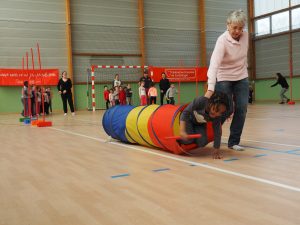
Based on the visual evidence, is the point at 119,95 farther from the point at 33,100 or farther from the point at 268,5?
the point at 268,5

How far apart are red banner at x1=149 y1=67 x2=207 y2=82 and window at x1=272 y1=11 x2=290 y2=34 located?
356 cm

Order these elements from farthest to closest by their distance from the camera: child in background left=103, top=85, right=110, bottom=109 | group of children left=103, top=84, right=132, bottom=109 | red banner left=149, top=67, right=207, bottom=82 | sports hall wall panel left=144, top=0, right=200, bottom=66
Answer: sports hall wall panel left=144, top=0, right=200, bottom=66 → red banner left=149, top=67, right=207, bottom=82 → child in background left=103, top=85, right=110, bottom=109 → group of children left=103, top=84, right=132, bottom=109

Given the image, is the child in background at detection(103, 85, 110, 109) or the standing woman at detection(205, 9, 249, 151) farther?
the child in background at detection(103, 85, 110, 109)

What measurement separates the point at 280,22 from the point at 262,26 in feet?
3.15

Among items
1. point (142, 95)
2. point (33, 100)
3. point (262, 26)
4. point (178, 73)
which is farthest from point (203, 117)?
point (262, 26)

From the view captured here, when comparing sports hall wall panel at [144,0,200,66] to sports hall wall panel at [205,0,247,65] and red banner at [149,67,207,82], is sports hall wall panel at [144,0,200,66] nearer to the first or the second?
red banner at [149,67,207,82]

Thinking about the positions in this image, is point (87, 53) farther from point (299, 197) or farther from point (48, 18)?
point (299, 197)

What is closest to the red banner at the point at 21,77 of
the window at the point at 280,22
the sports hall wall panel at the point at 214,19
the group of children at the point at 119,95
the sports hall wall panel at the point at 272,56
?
the group of children at the point at 119,95

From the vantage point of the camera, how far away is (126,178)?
7.49 feet

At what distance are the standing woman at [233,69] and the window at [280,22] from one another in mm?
12731

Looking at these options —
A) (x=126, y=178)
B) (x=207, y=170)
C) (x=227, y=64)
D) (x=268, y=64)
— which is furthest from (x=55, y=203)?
(x=268, y=64)

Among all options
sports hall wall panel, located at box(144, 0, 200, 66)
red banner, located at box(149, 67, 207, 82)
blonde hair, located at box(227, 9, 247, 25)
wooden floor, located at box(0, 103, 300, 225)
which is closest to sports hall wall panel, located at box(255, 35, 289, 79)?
red banner, located at box(149, 67, 207, 82)

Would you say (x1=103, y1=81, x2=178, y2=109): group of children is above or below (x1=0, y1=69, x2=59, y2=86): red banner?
below

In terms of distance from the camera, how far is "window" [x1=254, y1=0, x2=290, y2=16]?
48.5 ft
